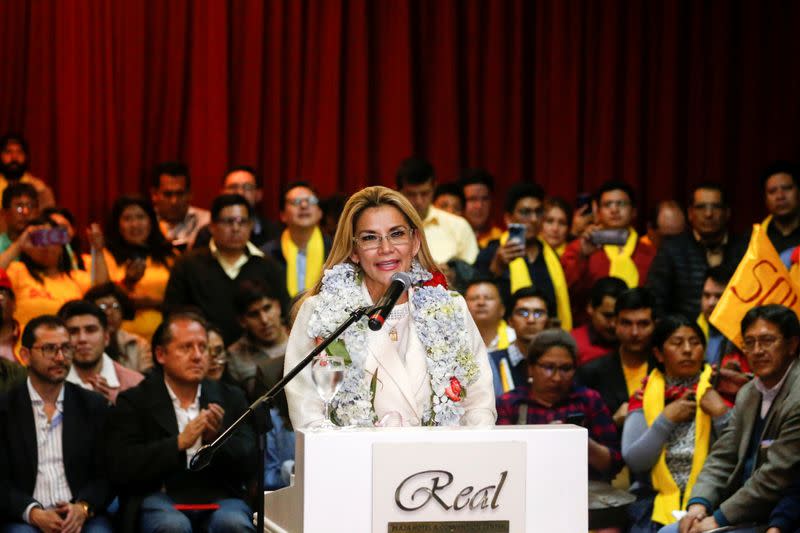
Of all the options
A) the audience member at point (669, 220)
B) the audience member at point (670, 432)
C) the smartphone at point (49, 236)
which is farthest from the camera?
the audience member at point (669, 220)

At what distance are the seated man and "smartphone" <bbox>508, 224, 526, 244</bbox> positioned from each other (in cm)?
198

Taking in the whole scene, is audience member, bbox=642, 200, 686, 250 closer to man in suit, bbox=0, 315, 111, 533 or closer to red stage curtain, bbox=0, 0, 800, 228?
red stage curtain, bbox=0, 0, 800, 228

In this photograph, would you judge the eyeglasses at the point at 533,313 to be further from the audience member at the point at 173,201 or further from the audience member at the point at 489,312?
the audience member at the point at 173,201

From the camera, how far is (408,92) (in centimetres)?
996

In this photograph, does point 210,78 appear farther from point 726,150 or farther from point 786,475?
point 786,475

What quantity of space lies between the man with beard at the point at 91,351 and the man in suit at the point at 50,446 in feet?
1.76

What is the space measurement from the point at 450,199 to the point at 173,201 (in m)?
1.77

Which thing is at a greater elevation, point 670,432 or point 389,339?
point 389,339

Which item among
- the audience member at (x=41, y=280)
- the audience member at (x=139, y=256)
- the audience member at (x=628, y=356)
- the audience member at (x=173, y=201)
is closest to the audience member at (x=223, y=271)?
the audience member at (x=139, y=256)

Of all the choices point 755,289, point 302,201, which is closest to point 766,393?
point 755,289

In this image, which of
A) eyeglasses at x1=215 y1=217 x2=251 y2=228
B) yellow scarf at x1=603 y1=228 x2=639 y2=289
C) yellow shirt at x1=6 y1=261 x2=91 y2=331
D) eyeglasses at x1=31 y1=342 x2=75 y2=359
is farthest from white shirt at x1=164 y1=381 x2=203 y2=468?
yellow scarf at x1=603 y1=228 x2=639 y2=289

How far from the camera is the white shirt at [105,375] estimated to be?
6.30 meters

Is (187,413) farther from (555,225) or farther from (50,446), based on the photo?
(555,225)

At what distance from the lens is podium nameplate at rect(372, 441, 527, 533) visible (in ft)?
10.3
